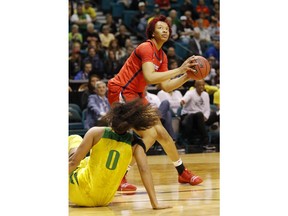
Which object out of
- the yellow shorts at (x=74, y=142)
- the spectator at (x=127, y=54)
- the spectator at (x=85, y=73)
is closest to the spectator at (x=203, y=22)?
the spectator at (x=127, y=54)

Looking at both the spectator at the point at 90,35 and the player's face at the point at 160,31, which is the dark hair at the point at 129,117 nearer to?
the player's face at the point at 160,31

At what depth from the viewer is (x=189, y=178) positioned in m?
6.20

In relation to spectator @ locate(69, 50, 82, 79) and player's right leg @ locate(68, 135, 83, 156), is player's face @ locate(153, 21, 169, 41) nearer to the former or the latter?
player's right leg @ locate(68, 135, 83, 156)

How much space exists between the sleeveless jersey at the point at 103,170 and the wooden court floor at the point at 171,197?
0.34ft

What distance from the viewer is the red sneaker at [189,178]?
6.16 meters

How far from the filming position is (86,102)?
924 centimetres

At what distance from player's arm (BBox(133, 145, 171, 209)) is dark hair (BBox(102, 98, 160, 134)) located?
0.20 meters

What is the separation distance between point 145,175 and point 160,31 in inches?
53.7

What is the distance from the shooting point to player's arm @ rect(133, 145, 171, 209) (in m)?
4.74

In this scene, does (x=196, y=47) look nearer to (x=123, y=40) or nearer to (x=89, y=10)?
(x=123, y=40)

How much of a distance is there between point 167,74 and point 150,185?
92 centimetres

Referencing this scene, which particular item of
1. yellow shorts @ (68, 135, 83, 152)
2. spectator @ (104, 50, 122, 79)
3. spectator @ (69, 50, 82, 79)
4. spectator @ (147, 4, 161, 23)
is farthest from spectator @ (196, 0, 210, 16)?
yellow shorts @ (68, 135, 83, 152)
